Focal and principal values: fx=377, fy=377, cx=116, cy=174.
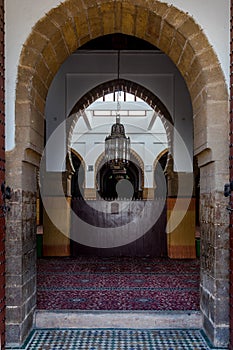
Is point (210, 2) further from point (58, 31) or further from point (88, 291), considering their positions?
point (88, 291)

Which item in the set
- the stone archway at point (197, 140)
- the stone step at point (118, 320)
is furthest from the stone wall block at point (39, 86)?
the stone step at point (118, 320)

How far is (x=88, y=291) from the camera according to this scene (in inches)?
179

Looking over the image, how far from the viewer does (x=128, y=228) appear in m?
7.55

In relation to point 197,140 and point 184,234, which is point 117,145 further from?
point 197,140

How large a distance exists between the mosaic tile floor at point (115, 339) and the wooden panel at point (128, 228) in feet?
12.7

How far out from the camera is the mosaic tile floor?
3.11m

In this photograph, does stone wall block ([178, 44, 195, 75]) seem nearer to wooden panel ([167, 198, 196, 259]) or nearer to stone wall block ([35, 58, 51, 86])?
stone wall block ([35, 58, 51, 86])

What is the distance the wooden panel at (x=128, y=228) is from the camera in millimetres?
7359

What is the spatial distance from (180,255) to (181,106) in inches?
107

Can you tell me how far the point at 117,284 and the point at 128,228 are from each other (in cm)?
264

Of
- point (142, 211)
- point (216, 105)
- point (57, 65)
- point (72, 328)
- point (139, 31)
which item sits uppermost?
point (139, 31)

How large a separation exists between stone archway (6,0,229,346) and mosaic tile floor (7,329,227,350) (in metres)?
0.15

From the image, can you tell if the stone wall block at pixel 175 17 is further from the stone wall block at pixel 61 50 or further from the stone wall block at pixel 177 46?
the stone wall block at pixel 61 50

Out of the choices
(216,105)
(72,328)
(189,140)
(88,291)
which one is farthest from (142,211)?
(216,105)
